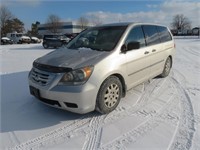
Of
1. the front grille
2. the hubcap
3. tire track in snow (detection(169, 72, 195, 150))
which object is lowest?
tire track in snow (detection(169, 72, 195, 150))

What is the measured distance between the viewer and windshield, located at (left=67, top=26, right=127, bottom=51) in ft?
13.9

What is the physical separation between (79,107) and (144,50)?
7.18 feet

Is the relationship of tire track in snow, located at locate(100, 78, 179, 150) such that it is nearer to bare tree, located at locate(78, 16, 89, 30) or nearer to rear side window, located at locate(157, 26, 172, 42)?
rear side window, located at locate(157, 26, 172, 42)

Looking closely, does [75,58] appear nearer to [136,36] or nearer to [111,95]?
[111,95]

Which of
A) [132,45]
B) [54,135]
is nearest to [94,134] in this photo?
[54,135]

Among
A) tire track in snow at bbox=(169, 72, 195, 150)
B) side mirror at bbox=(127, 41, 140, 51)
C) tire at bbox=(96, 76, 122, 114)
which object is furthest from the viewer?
side mirror at bbox=(127, 41, 140, 51)

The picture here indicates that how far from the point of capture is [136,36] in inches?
183

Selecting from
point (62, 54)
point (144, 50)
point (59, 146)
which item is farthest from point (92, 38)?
point (59, 146)

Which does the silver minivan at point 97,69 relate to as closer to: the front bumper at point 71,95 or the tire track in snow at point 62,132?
the front bumper at point 71,95

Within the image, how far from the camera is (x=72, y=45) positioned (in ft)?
15.8

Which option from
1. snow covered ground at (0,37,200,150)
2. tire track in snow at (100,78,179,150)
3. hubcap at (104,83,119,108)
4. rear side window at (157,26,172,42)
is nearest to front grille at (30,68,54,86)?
snow covered ground at (0,37,200,150)

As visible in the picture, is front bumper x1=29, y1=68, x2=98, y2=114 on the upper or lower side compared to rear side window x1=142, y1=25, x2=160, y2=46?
lower

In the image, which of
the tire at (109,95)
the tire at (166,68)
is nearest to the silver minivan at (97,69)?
the tire at (109,95)

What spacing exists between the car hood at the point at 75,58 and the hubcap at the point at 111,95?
23.3 inches
